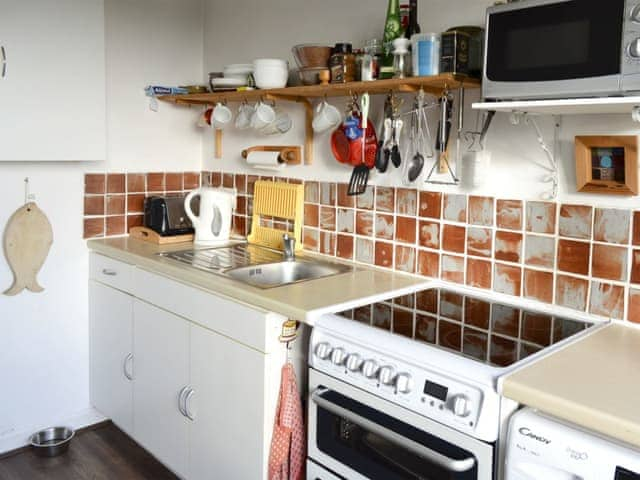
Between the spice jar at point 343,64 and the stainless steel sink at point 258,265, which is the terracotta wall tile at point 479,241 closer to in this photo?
the stainless steel sink at point 258,265

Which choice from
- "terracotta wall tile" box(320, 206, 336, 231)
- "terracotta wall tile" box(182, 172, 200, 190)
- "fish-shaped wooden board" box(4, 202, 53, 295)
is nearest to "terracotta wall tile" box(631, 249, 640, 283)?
"terracotta wall tile" box(320, 206, 336, 231)

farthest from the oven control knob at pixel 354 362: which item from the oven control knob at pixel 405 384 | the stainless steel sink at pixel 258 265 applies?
the stainless steel sink at pixel 258 265

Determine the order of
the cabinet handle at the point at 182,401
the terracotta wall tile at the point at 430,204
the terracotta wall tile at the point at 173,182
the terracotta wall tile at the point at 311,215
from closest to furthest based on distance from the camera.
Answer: the terracotta wall tile at the point at 430,204 < the cabinet handle at the point at 182,401 < the terracotta wall tile at the point at 311,215 < the terracotta wall tile at the point at 173,182

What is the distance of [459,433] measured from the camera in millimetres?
1451

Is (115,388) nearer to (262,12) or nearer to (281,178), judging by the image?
(281,178)

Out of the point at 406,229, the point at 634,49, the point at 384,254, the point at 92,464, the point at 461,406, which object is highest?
the point at 634,49

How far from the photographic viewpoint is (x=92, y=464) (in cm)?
262

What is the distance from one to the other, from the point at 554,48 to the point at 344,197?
1103 mm

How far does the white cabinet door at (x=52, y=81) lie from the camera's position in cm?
234

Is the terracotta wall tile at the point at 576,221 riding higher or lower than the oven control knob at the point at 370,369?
higher

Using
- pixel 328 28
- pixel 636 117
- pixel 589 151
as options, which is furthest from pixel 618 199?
pixel 328 28

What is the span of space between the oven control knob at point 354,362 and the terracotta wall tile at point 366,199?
2.68 ft

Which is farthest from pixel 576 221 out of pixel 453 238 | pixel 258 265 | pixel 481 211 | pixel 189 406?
pixel 189 406

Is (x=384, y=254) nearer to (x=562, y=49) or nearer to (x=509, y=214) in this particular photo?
(x=509, y=214)
